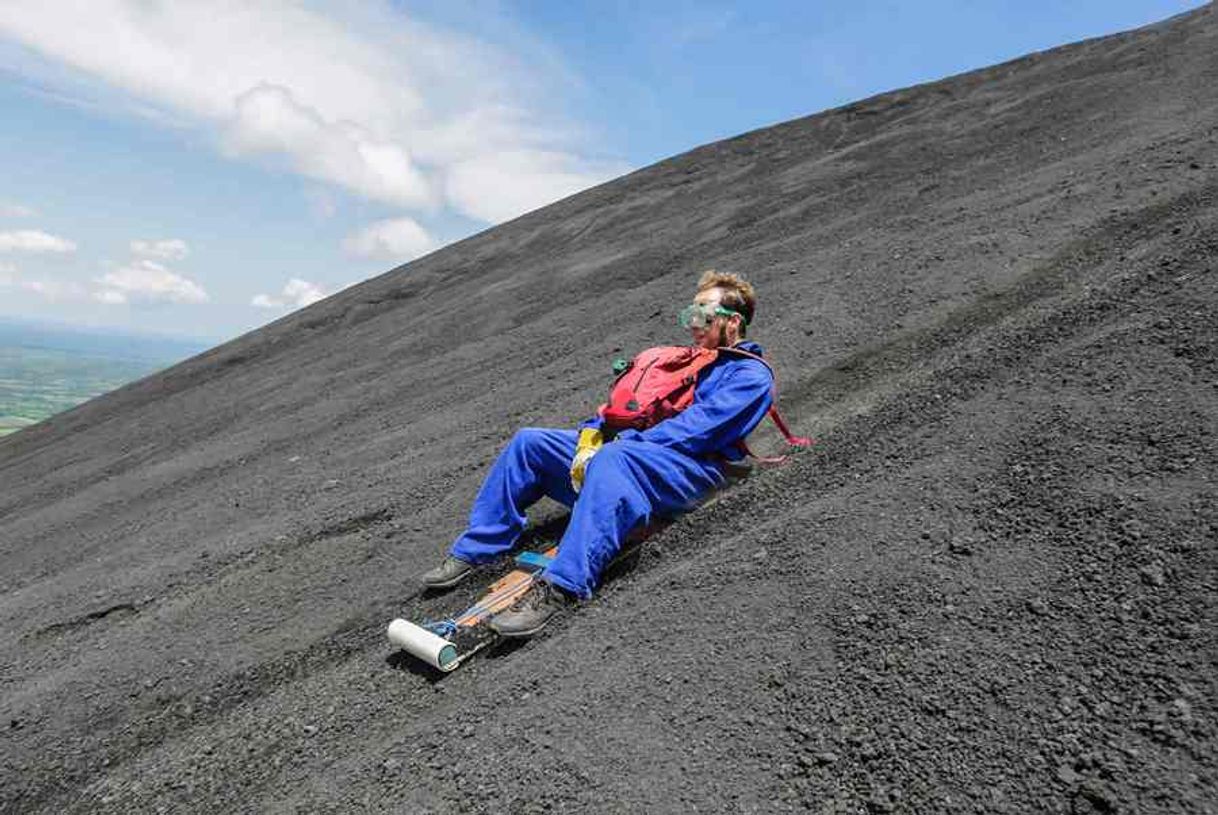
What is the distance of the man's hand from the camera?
12.0 feet

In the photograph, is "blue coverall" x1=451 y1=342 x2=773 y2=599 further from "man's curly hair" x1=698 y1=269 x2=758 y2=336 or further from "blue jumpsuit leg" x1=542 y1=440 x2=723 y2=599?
"man's curly hair" x1=698 y1=269 x2=758 y2=336

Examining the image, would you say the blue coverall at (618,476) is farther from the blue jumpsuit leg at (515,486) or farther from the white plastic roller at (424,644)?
the white plastic roller at (424,644)

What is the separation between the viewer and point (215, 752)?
9.95 ft

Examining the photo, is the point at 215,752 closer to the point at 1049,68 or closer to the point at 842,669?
the point at 842,669

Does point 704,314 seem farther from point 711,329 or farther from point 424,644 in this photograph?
point 424,644

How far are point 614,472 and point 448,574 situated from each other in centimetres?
118

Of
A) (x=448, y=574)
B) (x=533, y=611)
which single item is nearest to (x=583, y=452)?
A: (x=533, y=611)

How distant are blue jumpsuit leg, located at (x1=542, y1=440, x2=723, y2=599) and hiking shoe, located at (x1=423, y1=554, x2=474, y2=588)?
807 mm

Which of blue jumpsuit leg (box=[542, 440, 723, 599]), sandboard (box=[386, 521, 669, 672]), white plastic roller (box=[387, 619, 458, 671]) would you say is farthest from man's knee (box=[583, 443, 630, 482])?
white plastic roller (box=[387, 619, 458, 671])

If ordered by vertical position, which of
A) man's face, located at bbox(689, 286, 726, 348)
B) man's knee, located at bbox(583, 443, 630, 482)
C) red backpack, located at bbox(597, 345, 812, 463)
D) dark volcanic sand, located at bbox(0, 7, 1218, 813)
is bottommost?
dark volcanic sand, located at bbox(0, 7, 1218, 813)

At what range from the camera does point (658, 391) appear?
397cm

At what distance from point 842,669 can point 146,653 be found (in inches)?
145

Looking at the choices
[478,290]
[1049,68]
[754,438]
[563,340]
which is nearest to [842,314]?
[754,438]

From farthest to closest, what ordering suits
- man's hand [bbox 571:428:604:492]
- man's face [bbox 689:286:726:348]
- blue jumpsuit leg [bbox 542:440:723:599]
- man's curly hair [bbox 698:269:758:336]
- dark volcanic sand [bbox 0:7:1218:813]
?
man's curly hair [bbox 698:269:758:336] < man's face [bbox 689:286:726:348] < man's hand [bbox 571:428:604:492] < blue jumpsuit leg [bbox 542:440:723:599] < dark volcanic sand [bbox 0:7:1218:813]
